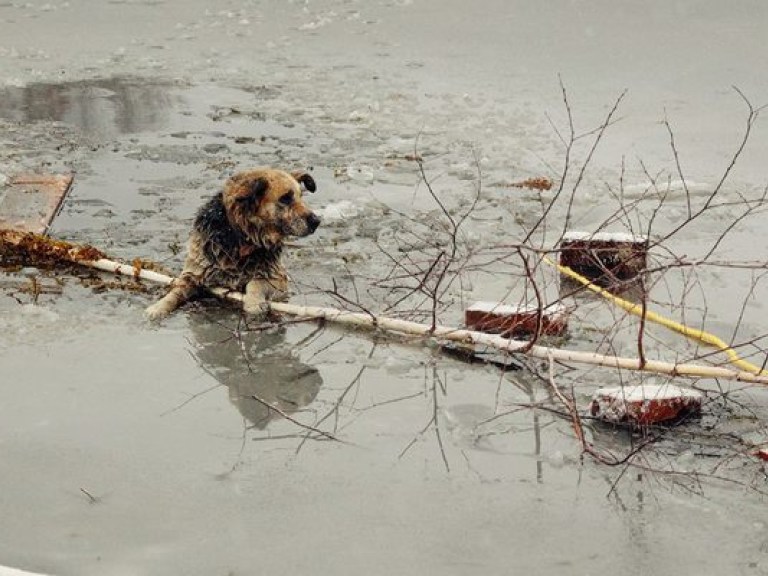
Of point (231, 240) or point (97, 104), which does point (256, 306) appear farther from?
point (97, 104)

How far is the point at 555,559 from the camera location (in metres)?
3.75

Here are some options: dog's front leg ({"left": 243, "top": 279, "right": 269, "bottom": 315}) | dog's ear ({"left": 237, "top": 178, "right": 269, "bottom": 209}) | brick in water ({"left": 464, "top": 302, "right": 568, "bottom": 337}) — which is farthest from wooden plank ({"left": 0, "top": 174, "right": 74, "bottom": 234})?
brick in water ({"left": 464, "top": 302, "right": 568, "bottom": 337})

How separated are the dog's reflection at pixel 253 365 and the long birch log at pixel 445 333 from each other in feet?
0.76

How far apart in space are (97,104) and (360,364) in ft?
23.1

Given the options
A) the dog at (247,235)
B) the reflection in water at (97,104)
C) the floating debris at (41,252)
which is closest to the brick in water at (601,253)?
the dog at (247,235)

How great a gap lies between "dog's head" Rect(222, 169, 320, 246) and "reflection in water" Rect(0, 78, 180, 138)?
4.24 metres

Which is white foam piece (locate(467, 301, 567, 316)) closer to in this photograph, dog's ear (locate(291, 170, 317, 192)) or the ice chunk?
dog's ear (locate(291, 170, 317, 192))

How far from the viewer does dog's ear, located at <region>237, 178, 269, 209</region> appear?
245 inches

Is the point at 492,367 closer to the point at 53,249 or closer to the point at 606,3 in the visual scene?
the point at 53,249

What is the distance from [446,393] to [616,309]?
1534 mm

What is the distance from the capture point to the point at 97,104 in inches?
449

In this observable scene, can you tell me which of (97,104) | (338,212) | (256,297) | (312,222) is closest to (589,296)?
(312,222)

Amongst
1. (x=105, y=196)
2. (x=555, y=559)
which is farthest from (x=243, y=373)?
(x=105, y=196)

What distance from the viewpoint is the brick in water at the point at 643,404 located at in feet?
15.0
